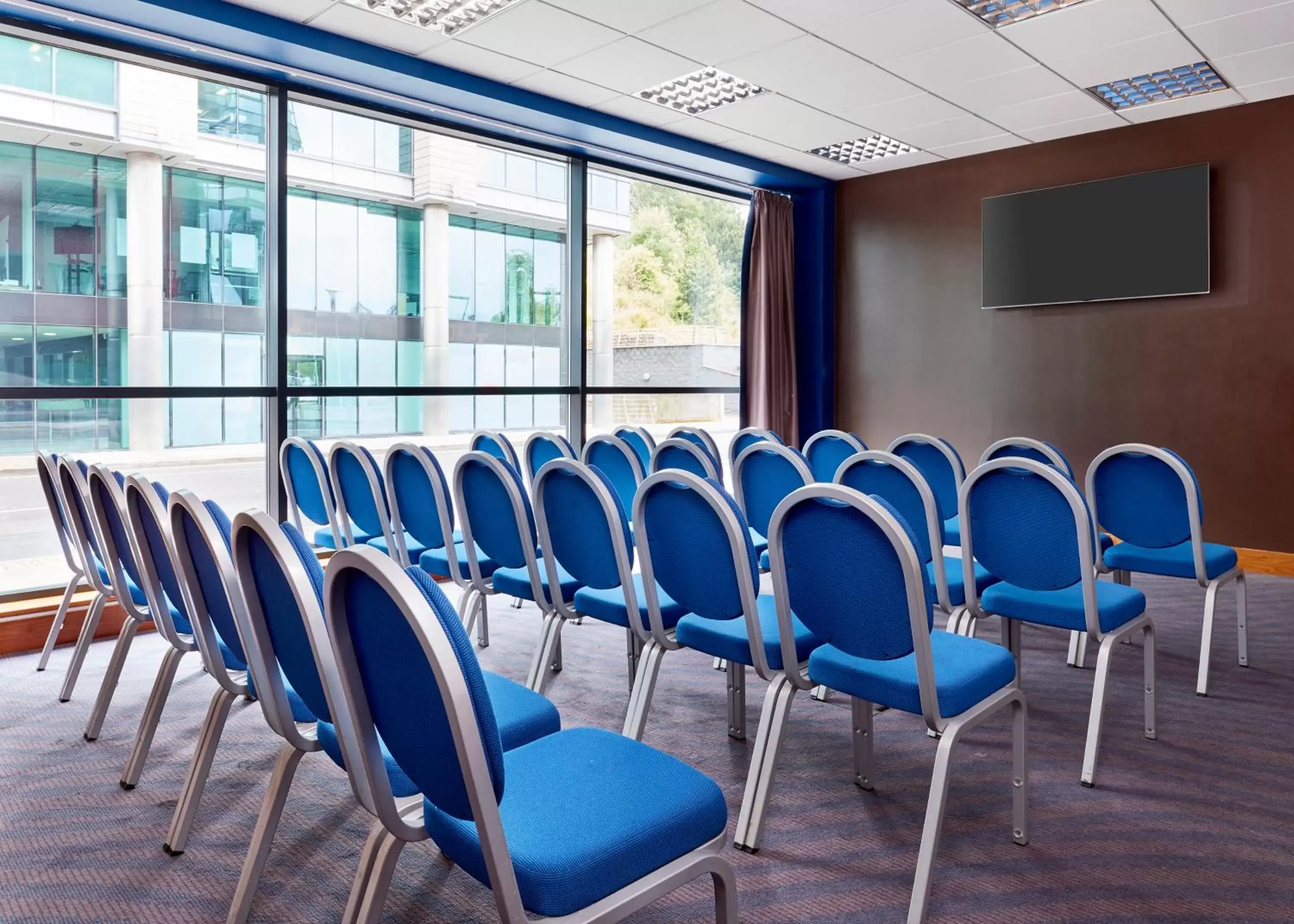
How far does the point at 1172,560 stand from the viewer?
11.2 feet

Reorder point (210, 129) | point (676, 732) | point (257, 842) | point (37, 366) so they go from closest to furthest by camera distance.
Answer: point (257, 842), point (676, 732), point (37, 366), point (210, 129)

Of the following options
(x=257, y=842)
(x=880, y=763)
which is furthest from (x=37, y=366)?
(x=880, y=763)

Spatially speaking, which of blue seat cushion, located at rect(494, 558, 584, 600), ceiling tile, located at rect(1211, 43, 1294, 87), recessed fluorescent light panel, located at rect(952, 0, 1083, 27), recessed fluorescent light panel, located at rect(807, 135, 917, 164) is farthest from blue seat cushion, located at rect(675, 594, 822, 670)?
recessed fluorescent light panel, located at rect(807, 135, 917, 164)

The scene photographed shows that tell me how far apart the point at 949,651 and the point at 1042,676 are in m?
1.57

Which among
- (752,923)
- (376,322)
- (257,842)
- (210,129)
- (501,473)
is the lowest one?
(752,923)

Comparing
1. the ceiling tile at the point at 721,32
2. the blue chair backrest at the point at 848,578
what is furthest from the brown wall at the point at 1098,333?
the blue chair backrest at the point at 848,578

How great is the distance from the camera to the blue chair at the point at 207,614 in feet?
5.65

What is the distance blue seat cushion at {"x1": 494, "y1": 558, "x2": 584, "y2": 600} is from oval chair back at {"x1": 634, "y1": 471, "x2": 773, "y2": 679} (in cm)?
55

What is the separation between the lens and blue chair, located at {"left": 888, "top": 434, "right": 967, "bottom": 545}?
3.87 m

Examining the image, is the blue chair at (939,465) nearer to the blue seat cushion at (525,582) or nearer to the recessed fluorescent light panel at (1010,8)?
the blue seat cushion at (525,582)

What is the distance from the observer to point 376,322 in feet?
18.0

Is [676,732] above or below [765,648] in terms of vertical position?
below

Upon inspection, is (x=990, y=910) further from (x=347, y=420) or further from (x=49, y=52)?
(x=49, y=52)

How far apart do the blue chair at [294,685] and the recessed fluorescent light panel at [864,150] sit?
5662mm
